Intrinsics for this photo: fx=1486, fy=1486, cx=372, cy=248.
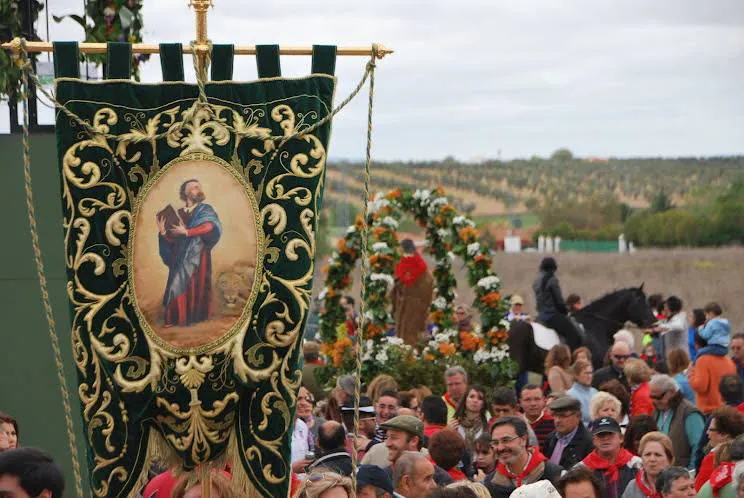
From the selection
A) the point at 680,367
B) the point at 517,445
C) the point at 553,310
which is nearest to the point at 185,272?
the point at 517,445

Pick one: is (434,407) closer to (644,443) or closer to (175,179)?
(644,443)

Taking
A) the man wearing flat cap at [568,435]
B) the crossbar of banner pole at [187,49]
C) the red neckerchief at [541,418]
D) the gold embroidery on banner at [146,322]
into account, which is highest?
the crossbar of banner pole at [187,49]

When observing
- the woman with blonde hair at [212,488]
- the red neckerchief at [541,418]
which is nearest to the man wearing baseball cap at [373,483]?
the woman with blonde hair at [212,488]

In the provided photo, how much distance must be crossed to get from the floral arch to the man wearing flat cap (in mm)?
5910

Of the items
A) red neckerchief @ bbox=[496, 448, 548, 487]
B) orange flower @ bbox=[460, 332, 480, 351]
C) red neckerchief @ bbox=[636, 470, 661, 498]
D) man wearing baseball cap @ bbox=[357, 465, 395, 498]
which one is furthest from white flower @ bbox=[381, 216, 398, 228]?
man wearing baseball cap @ bbox=[357, 465, 395, 498]

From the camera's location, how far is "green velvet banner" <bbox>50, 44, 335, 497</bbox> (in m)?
6.50

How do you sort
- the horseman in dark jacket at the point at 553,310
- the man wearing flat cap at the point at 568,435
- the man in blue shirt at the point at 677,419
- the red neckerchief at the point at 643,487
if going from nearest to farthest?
1. the red neckerchief at the point at 643,487
2. the man wearing flat cap at the point at 568,435
3. the man in blue shirt at the point at 677,419
4. the horseman in dark jacket at the point at 553,310

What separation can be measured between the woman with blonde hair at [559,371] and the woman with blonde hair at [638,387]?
0.78 metres

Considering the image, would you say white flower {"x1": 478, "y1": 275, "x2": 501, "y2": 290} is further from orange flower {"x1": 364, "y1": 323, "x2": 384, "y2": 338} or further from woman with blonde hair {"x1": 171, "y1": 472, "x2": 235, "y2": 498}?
woman with blonde hair {"x1": 171, "y1": 472, "x2": 235, "y2": 498}

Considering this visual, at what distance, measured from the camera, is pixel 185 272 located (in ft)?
21.4

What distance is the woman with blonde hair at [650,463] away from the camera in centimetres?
865

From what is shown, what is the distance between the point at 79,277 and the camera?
21.4 ft

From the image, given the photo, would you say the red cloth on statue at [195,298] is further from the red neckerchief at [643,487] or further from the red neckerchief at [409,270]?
the red neckerchief at [409,270]

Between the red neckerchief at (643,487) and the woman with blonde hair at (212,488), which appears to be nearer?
the woman with blonde hair at (212,488)
